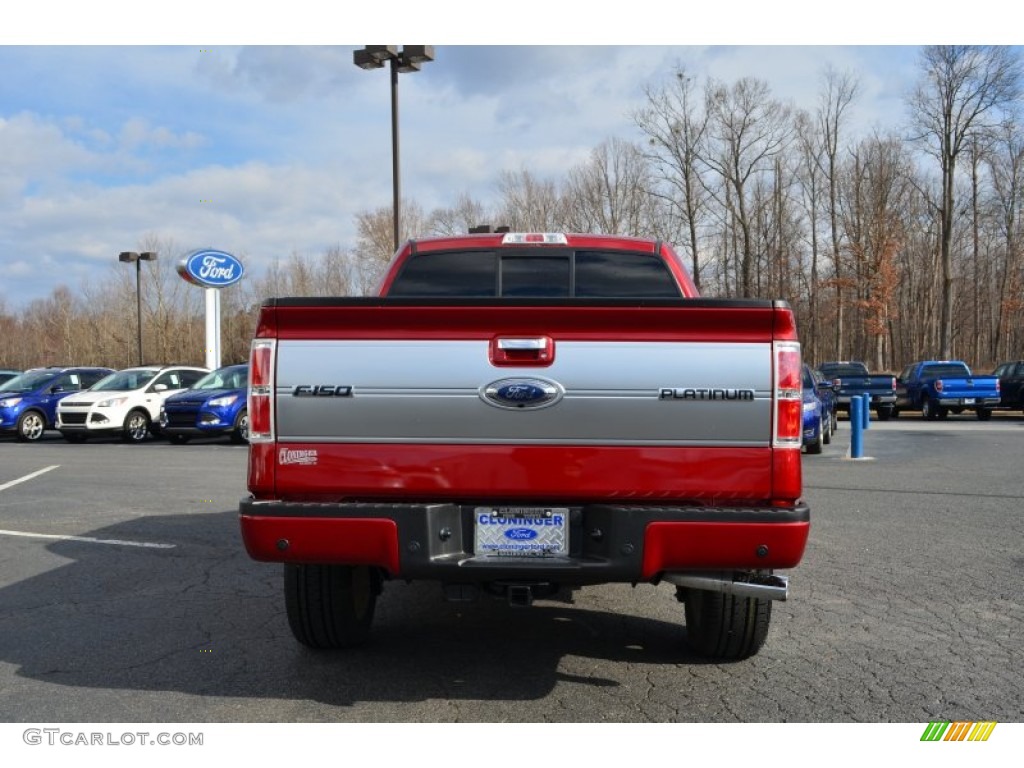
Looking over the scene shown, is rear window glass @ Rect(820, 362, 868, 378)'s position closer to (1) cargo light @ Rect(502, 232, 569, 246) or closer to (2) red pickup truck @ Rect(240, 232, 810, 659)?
(1) cargo light @ Rect(502, 232, 569, 246)

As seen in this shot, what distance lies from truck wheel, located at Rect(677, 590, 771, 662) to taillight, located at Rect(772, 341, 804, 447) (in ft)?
3.46

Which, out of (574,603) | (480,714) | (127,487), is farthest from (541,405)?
(127,487)

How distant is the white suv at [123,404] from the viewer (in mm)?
20047

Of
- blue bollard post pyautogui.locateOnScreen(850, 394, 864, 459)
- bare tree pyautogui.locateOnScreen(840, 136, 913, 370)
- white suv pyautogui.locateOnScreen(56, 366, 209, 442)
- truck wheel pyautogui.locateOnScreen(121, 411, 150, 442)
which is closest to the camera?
blue bollard post pyautogui.locateOnScreen(850, 394, 864, 459)

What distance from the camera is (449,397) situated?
3.82 metres

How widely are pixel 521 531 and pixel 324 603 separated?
1.32m

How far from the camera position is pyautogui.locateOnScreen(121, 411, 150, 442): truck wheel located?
2025cm

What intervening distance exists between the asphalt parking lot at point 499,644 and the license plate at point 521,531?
715 mm

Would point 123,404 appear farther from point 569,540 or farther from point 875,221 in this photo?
point 875,221

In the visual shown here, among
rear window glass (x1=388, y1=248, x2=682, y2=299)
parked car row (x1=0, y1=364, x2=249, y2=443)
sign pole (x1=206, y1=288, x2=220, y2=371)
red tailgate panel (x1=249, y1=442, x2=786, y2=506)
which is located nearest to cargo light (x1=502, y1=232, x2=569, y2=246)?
rear window glass (x1=388, y1=248, x2=682, y2=299)

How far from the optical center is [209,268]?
2741 centimetres

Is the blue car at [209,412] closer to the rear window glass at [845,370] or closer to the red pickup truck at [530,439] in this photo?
the red pickup truck at [530,439]

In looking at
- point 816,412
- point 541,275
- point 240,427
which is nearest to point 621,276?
point 541,275

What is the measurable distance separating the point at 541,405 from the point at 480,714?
1.35 metres
